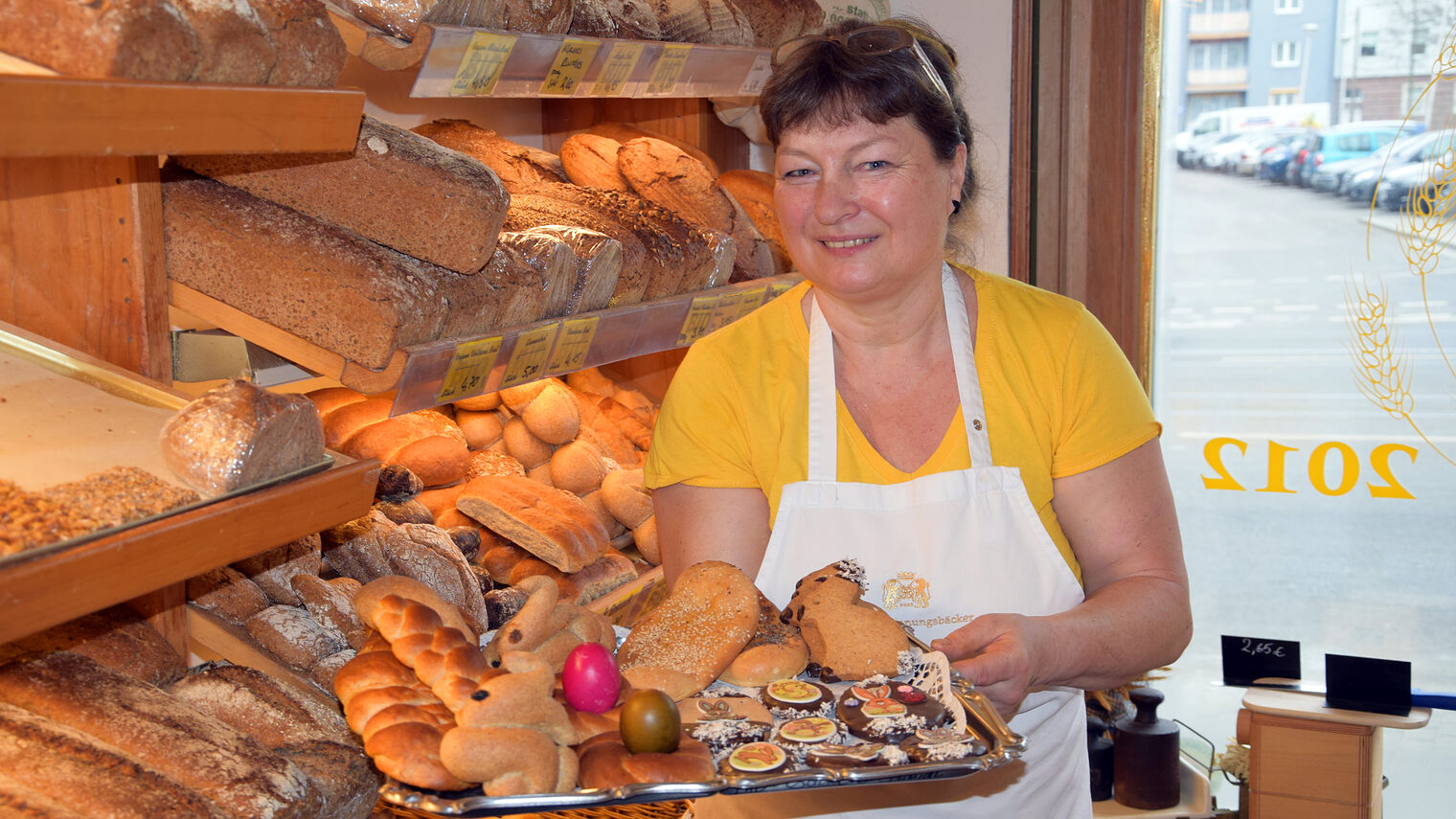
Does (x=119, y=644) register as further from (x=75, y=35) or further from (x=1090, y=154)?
(x=1090, y=154)

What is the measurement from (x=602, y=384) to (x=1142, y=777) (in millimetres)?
1816

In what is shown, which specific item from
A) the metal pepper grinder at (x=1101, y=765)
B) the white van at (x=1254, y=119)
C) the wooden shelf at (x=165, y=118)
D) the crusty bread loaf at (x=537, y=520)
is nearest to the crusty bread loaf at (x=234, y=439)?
the wooden shelf at (x=165, y=118)

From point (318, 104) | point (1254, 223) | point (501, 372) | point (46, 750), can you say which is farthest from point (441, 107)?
point (1254, 223)

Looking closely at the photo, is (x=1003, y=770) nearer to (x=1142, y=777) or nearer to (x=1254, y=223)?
(x=1142, y=777)

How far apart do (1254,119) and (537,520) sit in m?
2.32

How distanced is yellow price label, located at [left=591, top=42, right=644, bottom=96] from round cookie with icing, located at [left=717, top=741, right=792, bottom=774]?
1.37 m

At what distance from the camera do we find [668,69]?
8.00ft

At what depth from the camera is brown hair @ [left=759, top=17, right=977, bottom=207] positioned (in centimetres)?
172

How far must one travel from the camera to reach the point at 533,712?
1.19 metres

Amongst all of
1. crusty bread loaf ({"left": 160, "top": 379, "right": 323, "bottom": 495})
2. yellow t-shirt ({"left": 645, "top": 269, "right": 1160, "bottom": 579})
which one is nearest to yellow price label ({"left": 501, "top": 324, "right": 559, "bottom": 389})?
yellow t-shirt ({"left": 645, "top": 269, "right": 1160, "bottom": 579})

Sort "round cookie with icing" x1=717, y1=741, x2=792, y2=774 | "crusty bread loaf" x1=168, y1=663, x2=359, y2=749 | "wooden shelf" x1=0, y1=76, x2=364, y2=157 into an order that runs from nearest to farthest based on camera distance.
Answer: "wooden shelf" x1=0, y1=76, x2=364, y2=157, "round cookie with icing" x1=717, y1=741, x2=792, y2=774, "crusty bread loaf" x1=168, y1=663, x2=359, y2=749

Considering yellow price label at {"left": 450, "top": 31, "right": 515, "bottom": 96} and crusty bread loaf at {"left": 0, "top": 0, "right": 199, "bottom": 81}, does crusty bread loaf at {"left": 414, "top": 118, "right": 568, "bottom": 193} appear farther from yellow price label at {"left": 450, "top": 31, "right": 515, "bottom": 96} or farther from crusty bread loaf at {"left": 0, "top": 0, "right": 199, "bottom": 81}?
crusty bread loaf at {"left": 0, "top": 0, "right": 199, "bottom": 81}

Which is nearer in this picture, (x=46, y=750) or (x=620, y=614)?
(x=46, y=750)

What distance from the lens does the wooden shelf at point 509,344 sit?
66.3 inches
